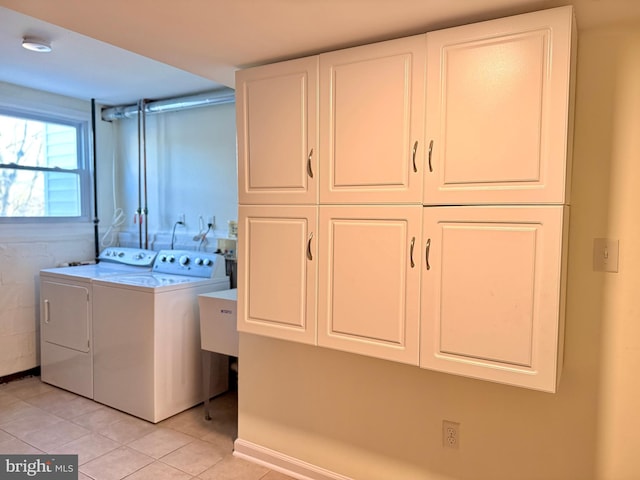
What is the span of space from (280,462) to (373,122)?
5.78ft

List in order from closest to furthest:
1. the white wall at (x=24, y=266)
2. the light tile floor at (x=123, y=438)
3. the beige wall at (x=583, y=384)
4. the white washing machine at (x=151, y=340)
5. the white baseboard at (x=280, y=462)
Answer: the beige wall at (x=583, y=384) < the white baseboard at (x=280, y=462) < the light tile floor at (x=123, y=438) < the white washing machine at (x=151, y=340) < the white wall at (x=24, y=266)

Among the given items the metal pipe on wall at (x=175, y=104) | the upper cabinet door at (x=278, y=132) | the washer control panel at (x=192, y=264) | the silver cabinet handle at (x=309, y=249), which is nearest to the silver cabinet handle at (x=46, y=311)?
the washer control panel at (x=192, y=264)

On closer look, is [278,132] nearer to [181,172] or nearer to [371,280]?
[371,280]

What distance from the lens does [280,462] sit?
2.28 metres

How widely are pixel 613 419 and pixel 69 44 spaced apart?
3.30 metres

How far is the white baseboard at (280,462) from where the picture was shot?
2.16 meters

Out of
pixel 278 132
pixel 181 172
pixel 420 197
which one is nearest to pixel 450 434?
pixel 420 197

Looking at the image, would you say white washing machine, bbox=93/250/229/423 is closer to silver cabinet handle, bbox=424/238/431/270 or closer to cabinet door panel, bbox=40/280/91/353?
cabinet door panel, bbox=40/280/91/353

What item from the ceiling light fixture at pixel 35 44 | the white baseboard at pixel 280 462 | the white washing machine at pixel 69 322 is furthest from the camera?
the white washing machine at pixel 69 322

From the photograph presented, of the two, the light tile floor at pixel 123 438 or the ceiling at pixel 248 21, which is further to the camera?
the light tile floor at pixel 123 438

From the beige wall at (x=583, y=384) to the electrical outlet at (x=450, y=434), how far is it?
24 mm

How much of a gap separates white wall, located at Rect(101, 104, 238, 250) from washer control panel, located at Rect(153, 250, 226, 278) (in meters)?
0.28

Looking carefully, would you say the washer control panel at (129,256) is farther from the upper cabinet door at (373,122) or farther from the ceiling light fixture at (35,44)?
the upper cabinet door at (373,122)

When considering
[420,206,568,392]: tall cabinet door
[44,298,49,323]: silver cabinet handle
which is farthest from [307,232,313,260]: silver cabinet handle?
[44,298,49,323]: silver cabinet handle
